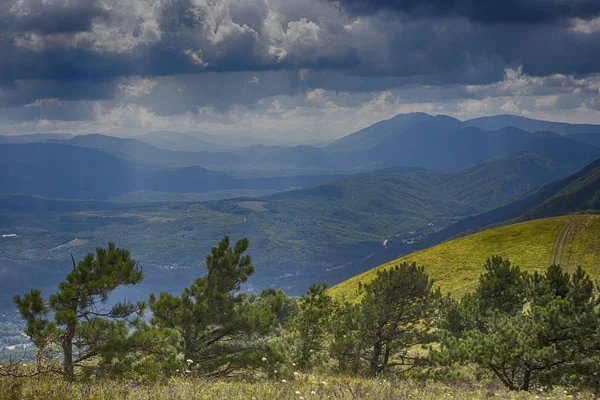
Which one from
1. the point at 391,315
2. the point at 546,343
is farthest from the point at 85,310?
the point at 546,343

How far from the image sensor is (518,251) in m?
63.2

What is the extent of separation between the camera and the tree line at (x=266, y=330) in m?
11.5

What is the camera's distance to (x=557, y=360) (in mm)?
13555

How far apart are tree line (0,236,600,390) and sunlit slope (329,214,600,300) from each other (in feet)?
112

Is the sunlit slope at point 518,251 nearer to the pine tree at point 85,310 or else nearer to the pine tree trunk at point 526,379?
the pine tree trunk at point 526,379

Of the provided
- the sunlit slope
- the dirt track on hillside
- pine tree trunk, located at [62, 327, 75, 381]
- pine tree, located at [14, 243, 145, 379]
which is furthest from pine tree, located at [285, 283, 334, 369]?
the dirt track on hillside

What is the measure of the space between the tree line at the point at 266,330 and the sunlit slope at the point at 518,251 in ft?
112

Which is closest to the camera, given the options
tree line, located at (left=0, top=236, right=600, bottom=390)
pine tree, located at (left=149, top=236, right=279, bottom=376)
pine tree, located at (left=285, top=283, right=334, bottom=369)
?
tree line, located at (left=0, top=236, right=600, bottom=390)

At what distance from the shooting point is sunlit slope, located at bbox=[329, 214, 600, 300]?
55438 millimetres

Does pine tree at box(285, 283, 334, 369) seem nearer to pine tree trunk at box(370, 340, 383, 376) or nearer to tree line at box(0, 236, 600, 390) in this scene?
tree line at box(0, 236, 600, 390)

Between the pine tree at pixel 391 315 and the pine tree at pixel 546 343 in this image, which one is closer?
the pine tree at pixel 546 343

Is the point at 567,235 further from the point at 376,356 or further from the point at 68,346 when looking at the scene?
the point at 68,346

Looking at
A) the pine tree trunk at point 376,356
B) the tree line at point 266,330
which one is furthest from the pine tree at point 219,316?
the pine tree trunk at point 376,356

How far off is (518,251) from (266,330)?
188ft
